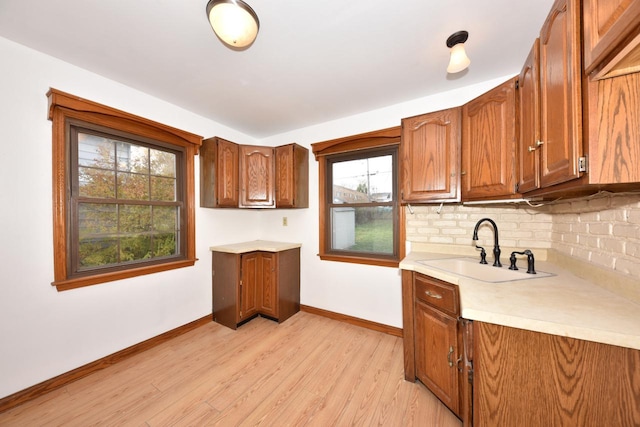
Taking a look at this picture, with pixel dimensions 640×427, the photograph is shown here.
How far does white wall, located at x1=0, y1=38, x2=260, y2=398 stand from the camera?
58.3 inches

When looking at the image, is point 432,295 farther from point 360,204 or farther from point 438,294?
point 360,204

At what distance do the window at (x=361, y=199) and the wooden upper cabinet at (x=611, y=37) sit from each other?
4.99 feet

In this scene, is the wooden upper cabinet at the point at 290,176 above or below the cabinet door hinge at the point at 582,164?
above

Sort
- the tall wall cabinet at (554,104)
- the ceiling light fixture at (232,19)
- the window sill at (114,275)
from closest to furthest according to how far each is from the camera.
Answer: the tall wall cabinet at (554,104) < the ceiling light fixture at (232,19) < the window sill at (114,275)

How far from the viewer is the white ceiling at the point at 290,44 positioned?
127cm

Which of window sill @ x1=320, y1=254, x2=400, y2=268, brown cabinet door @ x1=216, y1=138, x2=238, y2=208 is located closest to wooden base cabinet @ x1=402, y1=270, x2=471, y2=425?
window sill @ x1=320, y1=254, x2=400, y2=268

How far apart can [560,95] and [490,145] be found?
68cm

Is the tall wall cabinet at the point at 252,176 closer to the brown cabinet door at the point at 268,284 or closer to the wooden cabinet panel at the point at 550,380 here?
the brown cabinet door at the point at 268,284

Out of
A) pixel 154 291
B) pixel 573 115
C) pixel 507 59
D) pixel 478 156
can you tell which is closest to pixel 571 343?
pixel 573 115

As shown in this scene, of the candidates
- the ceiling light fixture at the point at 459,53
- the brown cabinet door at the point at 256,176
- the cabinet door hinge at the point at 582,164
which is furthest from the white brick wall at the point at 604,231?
the brown cabinet door at the point at 256,176

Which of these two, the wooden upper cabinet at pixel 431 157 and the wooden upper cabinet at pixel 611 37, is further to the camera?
the wooden upper cabinet at pixel 431 157

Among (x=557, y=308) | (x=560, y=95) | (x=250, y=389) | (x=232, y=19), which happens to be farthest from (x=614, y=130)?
(x=250, y=389)

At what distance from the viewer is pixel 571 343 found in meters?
0.79

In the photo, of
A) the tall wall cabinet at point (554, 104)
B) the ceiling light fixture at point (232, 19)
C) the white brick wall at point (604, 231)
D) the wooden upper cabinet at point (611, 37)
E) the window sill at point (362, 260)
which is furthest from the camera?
the window sill at point (362, 260)
